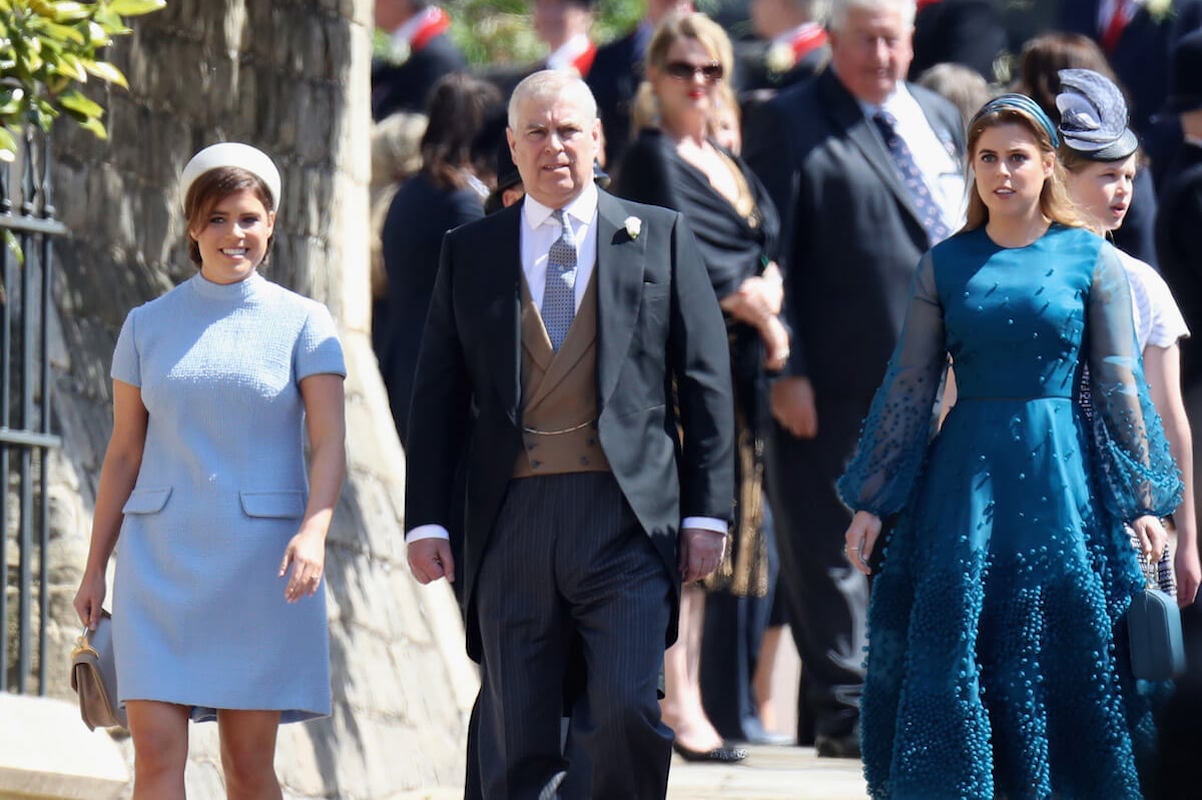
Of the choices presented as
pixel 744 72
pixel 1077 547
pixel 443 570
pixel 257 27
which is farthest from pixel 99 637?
pixel 744 72

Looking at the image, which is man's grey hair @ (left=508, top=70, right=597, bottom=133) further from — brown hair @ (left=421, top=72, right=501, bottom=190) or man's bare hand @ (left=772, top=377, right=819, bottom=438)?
brown hair @ (left=421, top=72, right=501, bottom=190)

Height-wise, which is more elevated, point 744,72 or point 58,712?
point 744,72

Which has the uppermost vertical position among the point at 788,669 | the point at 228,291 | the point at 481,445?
the point at 228,291

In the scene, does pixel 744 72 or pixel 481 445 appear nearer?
pixel 481 445

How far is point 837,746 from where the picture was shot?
27.8ft

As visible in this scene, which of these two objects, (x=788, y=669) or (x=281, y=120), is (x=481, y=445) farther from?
(x=788, y=669)

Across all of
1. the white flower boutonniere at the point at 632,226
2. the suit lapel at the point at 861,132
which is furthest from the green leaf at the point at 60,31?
the suit lapel at the point at 861,132

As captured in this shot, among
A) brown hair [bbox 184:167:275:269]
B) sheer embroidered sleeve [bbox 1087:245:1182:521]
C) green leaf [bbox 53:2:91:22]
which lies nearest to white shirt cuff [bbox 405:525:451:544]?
brown hair [bbox 184:167:275:269]

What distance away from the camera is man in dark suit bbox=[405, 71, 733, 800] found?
6043 millimetres

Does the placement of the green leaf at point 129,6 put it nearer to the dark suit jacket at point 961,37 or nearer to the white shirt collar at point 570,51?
the white shirt collar at point 570,51

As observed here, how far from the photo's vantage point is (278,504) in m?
6.06

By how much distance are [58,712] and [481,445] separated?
1298 millimetres

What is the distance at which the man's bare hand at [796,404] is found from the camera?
8.52 m

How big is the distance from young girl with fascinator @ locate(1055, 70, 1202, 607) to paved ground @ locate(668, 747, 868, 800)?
151 cm
